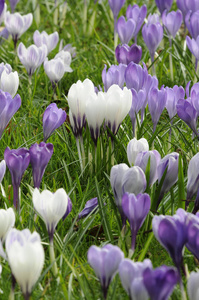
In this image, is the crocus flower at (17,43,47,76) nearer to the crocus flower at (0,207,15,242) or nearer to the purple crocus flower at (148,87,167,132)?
the purple crocus flower at (148,87,167,132)

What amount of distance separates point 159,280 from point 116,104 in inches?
38.9

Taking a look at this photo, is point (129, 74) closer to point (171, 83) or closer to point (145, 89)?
point (145, 89)

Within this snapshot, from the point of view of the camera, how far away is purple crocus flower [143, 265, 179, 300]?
4.27 feet

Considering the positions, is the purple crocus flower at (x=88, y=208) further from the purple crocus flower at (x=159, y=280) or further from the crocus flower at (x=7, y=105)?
the purple crocus flower at (x=159, y=280)

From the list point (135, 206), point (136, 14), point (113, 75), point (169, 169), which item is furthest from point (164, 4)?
point (135, 206)

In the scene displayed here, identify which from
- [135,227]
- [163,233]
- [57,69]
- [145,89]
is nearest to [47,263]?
[135,227]

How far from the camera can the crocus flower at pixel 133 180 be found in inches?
69.7

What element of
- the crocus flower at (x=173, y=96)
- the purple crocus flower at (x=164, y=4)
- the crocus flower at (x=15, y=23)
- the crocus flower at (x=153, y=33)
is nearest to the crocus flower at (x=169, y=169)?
the crocus flower at (x=173, y=96)

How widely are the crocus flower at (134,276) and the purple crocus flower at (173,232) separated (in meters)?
0.14

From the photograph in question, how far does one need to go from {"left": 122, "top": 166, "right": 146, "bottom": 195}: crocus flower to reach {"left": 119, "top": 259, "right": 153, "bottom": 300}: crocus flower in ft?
1.42

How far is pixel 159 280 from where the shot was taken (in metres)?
1.31

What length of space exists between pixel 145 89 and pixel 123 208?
93cm

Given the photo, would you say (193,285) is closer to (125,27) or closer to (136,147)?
(136,147)

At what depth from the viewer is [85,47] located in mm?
4340
